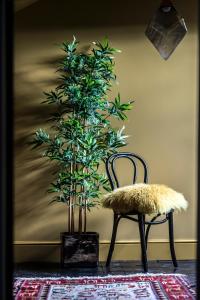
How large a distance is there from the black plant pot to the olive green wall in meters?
0.27

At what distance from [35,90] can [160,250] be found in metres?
1.68

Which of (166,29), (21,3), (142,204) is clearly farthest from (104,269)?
(21,3)

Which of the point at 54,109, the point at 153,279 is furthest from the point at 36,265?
the point at 54,109

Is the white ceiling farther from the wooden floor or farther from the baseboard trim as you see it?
the wooden floor

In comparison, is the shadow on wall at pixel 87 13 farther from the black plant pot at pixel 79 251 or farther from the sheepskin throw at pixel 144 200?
the black plant pot at pixel 79 251

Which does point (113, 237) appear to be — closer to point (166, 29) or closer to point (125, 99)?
point (125, 99)

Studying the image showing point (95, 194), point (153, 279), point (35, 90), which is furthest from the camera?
point (35, 90)

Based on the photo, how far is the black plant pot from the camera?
11.8ft

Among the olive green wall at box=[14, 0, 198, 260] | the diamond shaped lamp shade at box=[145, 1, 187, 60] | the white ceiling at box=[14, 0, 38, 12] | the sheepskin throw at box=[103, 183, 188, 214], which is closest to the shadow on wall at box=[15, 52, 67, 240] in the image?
the olive green wall at box=[14, 0, 198, 260]

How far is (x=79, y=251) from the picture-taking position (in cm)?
360

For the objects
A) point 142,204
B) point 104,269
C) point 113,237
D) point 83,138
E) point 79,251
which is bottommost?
point 104,269

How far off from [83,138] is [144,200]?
677 mm
